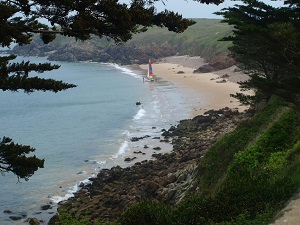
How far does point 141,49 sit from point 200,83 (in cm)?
5667

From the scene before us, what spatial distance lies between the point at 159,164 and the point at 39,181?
30.8 ft

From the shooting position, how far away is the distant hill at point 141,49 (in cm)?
12312

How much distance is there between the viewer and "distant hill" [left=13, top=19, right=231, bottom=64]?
12312 centimetres

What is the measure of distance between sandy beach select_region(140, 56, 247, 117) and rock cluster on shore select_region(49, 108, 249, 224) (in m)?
10.4

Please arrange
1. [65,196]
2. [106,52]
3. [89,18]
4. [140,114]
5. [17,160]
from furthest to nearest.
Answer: [106,52] < [140,114] < [65,196] < [17,160] < [89,18]

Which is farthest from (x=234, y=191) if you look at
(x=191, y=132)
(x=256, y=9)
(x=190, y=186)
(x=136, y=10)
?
(x=191, y=132)

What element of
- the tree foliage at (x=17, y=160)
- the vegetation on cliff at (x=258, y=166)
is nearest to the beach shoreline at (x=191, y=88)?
the vegetation on cliff at (x=258, y=166)

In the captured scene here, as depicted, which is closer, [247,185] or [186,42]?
[247,185]

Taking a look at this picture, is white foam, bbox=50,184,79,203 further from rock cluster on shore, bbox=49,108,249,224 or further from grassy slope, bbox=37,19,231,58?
grassy slope, bbox=37,19,231,58

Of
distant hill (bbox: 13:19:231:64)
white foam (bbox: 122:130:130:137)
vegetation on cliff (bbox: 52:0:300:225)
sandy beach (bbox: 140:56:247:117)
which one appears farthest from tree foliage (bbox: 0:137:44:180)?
distant hill (bbox: 13:19:231:64)

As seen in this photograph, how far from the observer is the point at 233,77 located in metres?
74.9

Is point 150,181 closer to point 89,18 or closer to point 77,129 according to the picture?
point 89,18

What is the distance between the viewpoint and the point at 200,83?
2913 inches

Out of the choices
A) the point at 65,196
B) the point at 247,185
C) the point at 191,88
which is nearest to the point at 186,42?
the point at 191,88
